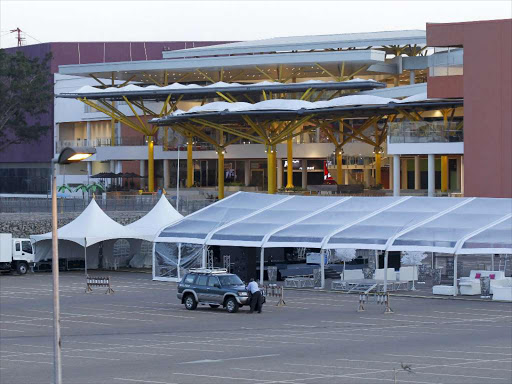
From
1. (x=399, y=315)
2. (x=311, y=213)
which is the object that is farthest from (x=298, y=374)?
(x=311, y=213)

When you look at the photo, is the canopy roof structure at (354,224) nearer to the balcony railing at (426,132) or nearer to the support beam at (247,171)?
the balcony railing at (426,132)

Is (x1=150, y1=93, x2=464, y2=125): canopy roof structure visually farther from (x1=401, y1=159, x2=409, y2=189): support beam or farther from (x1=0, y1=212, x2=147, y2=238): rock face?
(x1=401, y1=159, x2=409, y2=189): support beam

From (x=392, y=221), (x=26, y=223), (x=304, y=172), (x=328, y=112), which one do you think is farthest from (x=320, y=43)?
(x=392, y=221)

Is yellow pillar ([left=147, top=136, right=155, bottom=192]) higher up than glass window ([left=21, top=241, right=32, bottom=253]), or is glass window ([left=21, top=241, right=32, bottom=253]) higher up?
yellow pillar ([left=147, top=136, right=155, bottom=192])

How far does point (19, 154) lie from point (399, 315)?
340 feet

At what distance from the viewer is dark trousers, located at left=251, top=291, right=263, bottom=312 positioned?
1622 inches

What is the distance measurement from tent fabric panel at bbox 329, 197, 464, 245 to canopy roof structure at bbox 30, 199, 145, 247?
46.8 feet

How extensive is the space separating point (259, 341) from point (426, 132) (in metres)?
44.2

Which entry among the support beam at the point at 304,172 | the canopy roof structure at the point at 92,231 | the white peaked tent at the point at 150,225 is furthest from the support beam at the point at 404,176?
the canopy roof structure at the point at 92,231

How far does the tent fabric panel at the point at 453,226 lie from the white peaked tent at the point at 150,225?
1630 cm

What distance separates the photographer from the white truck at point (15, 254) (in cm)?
5962

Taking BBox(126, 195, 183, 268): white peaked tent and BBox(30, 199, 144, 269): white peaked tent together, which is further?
BBox(126, 195, 183, 268): white peaked tent

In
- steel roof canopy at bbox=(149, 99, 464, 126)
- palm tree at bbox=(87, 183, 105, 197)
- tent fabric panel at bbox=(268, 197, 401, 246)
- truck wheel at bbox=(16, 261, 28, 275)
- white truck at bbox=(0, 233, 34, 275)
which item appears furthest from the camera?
palm tree at bbox=(87, 183, 105, 197)

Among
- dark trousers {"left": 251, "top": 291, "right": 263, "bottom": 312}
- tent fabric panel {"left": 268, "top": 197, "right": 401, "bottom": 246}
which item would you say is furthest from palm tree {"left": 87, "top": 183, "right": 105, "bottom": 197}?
dark trousers {"left": 251, "top": 291, "right": 263, "bottom": 312}
